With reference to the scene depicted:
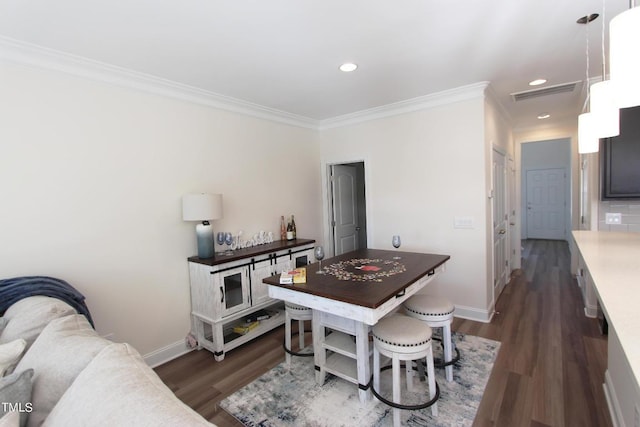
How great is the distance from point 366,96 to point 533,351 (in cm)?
299

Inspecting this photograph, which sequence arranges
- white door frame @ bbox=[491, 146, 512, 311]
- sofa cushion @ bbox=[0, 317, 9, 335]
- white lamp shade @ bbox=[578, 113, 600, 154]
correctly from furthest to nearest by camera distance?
1. white door frame @ bbox=[491, 146, 512, 311]
2. white lamp shade @ bbox=[578, 113, 600, 154]
3. sofa cushion @ bbox=[0, 317, 9, 335]

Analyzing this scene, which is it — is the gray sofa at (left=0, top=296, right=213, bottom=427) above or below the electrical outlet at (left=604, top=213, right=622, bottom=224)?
below

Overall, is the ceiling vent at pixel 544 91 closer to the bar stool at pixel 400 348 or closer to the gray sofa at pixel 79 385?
the bar stool at pixel 400 348

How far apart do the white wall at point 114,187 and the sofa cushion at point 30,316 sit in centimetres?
58

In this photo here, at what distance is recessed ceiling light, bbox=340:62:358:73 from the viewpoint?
8.53ft

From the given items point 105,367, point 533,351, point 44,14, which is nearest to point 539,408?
point 533,351

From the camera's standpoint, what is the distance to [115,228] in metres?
2.52

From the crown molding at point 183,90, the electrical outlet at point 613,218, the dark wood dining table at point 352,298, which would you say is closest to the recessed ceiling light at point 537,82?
the crown molding at point 183,90

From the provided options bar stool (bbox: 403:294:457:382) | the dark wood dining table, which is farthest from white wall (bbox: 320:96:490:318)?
bar stool (bbox: 403:294:457:382)

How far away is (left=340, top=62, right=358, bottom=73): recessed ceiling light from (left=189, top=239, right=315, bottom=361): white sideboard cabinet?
1.89m

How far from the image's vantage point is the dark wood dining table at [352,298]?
188cm

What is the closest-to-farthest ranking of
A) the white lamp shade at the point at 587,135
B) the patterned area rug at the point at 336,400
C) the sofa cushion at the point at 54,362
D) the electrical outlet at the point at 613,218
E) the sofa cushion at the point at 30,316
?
the sofa cushion at the point at 54,362 < the sofa cushion at the point at 30,316 < the white lamp shade at the point at 587,135 < the patterned area rug at the point at 336,400 < the electrical outlet at the point at 613,218

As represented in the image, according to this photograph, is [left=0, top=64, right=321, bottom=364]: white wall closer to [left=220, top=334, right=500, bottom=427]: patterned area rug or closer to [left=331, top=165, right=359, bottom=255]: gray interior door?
[left=220, top=334, right=500, bottom=427]: patterned area rug

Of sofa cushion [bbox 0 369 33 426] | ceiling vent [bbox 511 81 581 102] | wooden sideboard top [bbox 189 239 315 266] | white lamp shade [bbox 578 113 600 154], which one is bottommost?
sofa cushion [bbox 0 369 33 426]
